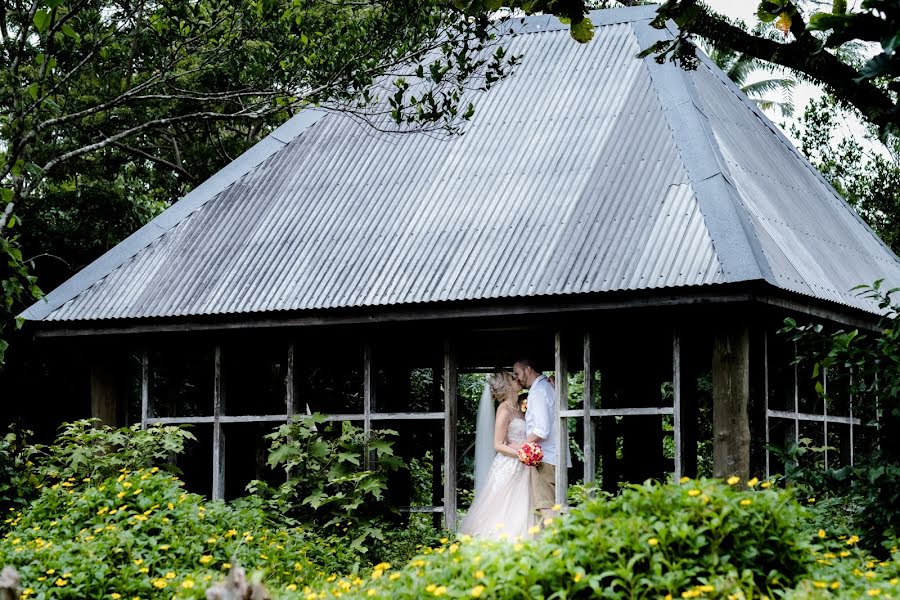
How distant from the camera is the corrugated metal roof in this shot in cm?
1068

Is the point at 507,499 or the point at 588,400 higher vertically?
the point at 588,400

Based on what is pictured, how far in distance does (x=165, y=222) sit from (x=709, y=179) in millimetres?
6221

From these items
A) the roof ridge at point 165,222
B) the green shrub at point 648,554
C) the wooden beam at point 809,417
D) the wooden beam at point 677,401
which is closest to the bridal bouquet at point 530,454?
the wooden beam at point 677,401

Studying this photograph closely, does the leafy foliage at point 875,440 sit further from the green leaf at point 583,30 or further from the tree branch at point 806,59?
the green leaf at point 583,30

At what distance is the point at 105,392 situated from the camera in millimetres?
13094

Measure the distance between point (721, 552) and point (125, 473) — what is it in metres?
6.48

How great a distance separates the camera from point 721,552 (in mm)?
6031

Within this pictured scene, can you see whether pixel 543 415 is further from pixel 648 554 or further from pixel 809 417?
pixel 648 554

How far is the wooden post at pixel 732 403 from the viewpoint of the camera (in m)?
9.98

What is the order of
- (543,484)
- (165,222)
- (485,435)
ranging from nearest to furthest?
(543,484)
(485,435)
(165,222)

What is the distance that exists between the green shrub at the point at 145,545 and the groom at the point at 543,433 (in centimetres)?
186

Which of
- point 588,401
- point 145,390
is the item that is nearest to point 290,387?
point 145,390

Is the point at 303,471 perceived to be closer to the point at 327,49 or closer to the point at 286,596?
the point at 327,49

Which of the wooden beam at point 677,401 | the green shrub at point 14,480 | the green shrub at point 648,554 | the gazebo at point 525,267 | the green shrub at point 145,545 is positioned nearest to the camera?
the green shrub at point 648,554
